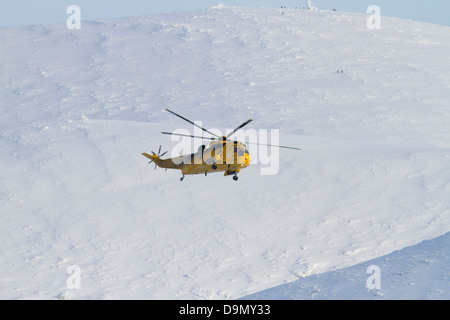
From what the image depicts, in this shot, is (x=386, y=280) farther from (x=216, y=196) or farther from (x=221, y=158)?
(x=221, y=158)

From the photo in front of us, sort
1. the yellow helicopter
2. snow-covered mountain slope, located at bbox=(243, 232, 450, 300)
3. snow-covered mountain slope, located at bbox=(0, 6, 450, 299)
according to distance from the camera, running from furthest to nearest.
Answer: snow-covered mountain slope, located at bbox=(0, 6, 450, 299)
snow-covered mountain slope, located at bbox=(243, 232, 450, 300)
the yellow helicopter

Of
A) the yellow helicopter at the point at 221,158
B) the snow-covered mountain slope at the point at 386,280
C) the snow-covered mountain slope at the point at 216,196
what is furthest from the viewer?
the snow-covered mountain slope at the point at 216,196

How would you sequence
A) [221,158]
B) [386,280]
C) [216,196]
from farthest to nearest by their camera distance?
1. [216,196]
2. [386,280]
3. [221,158]

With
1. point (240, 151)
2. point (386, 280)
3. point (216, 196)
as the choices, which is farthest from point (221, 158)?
point (216, 196)

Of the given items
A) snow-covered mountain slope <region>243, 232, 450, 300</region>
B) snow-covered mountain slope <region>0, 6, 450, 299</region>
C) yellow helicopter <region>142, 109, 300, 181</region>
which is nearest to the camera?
yellow helicopter <region>142, 109, 300, 181</region>

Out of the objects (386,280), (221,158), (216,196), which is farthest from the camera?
(216,196)

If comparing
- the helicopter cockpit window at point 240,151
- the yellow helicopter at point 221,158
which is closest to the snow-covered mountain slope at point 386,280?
the yellow helicopter at point 221,158

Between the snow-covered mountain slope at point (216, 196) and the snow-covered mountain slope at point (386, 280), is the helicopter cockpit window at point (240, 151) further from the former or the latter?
the snow-covered mountain slope at point (216, 196)

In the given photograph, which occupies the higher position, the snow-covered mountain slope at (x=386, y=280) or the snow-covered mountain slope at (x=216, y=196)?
the snow-covered mountain slope at (x=216, y=196)

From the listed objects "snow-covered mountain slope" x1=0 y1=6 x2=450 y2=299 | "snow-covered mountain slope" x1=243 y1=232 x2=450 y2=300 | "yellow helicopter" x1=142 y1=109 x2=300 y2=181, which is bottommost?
"snow-covered mountain slope" x1=243 y1=232 x2=450 y2=300

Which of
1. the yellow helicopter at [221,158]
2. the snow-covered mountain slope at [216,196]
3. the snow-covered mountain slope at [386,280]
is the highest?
the yellow helicopter at [221,158]

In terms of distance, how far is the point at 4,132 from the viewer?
36.8 m

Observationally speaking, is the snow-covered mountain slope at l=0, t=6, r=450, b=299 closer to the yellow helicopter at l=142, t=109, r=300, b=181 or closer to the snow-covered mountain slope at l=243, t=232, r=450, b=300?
the snow-covered mountain slope at l=243, t=232, r=450, b=300

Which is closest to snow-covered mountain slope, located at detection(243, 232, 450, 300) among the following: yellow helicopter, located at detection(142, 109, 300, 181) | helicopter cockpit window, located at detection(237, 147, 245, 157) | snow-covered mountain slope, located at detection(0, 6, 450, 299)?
snow-covered mountain slope, located at detection(0, 6, 450, 299)
